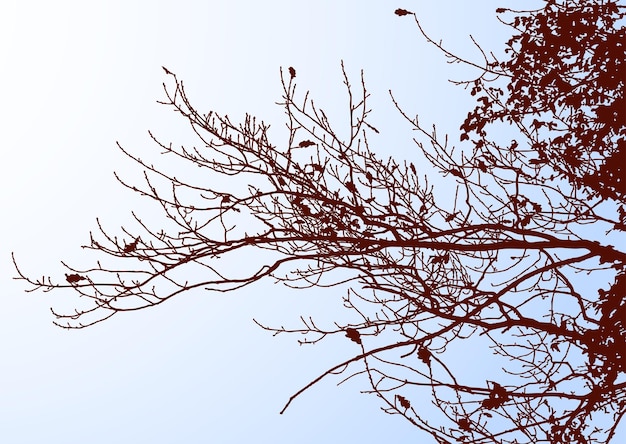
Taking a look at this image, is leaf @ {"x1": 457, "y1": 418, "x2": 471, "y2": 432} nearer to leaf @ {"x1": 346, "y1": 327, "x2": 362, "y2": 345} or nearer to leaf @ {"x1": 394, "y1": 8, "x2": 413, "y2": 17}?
leaf @ {"x1": 346, "y1": 327, "x2": 362, "y2": 345}

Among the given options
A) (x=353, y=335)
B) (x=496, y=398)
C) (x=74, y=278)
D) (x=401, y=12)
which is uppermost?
(x=401, y=12)

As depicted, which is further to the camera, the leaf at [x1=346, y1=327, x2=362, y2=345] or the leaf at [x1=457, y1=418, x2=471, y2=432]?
the leaf at [x1=457, y1=418, x2=471, y2=432]

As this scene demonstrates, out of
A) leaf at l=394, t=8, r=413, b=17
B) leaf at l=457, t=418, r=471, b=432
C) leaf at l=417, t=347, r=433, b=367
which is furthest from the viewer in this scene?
leaf at l=394, t=8, r=413, b=17

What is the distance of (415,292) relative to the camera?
221 inches

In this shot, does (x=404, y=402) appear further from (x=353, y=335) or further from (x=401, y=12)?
(x=401, y=12)

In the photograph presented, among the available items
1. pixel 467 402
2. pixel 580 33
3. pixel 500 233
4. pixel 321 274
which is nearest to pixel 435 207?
pixel 500 233

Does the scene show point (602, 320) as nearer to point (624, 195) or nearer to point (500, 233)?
point (500, 233)

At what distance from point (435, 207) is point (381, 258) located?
30.4 inches

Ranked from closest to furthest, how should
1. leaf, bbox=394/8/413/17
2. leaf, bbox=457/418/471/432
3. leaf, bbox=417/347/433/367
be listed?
leaf, bbox=417/347/433/367, leaf, bbox=457/418/471/432, leaf, bbox=394/8/413/17

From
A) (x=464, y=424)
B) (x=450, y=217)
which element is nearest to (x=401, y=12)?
(x=450, y=217)

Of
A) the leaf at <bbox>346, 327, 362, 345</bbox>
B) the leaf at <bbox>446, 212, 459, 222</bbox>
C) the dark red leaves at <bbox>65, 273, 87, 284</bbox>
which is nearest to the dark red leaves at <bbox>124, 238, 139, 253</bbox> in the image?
the dark red leaves at <bbox>65, 273, 87, 284</bbox>

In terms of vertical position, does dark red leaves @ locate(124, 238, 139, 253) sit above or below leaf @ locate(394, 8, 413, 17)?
below

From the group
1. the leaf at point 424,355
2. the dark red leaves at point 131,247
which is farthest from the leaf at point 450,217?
the dark red leaves at point 131,247

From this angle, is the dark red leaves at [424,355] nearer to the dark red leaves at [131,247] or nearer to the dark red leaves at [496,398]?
the dark red leaves at [496,398]
